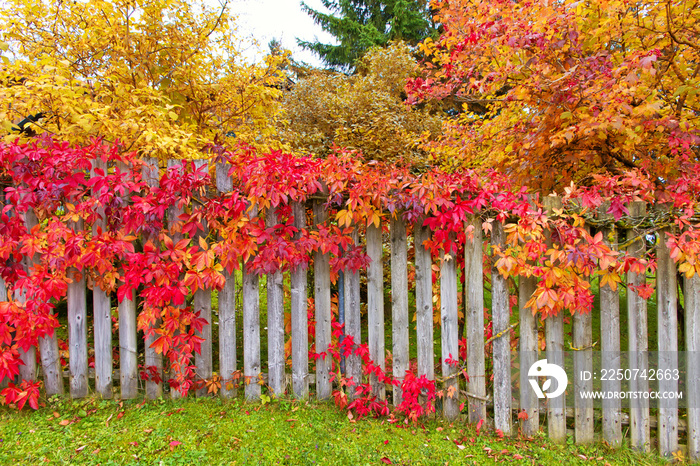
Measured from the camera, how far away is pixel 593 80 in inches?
96.1

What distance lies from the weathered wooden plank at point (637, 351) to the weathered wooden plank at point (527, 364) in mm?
570

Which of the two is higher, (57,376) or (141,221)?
(141,221)

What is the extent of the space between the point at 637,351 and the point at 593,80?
177cm

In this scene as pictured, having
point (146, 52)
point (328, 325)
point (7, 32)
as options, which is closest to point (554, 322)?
point (328, 325)

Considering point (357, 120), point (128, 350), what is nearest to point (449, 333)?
point (128, 350)

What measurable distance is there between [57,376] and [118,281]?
2.61ft

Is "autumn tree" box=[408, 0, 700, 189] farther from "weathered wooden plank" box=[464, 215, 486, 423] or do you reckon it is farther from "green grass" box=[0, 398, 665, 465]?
"green grass" box=[0, 398, 665, 465]

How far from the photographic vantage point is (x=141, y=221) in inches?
96.8

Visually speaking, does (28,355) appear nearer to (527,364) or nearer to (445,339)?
(445,339)

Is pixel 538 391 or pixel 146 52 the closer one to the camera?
pixel 538 391

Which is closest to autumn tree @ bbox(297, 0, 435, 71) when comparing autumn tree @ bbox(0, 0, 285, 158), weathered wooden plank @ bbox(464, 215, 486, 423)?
autumn tree @ bbox(0, 0, 285, 158)

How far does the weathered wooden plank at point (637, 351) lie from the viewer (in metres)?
2.42

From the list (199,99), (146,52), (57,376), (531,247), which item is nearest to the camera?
(531,247)

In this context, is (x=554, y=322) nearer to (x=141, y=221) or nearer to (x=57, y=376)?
(x=141, y=221)
